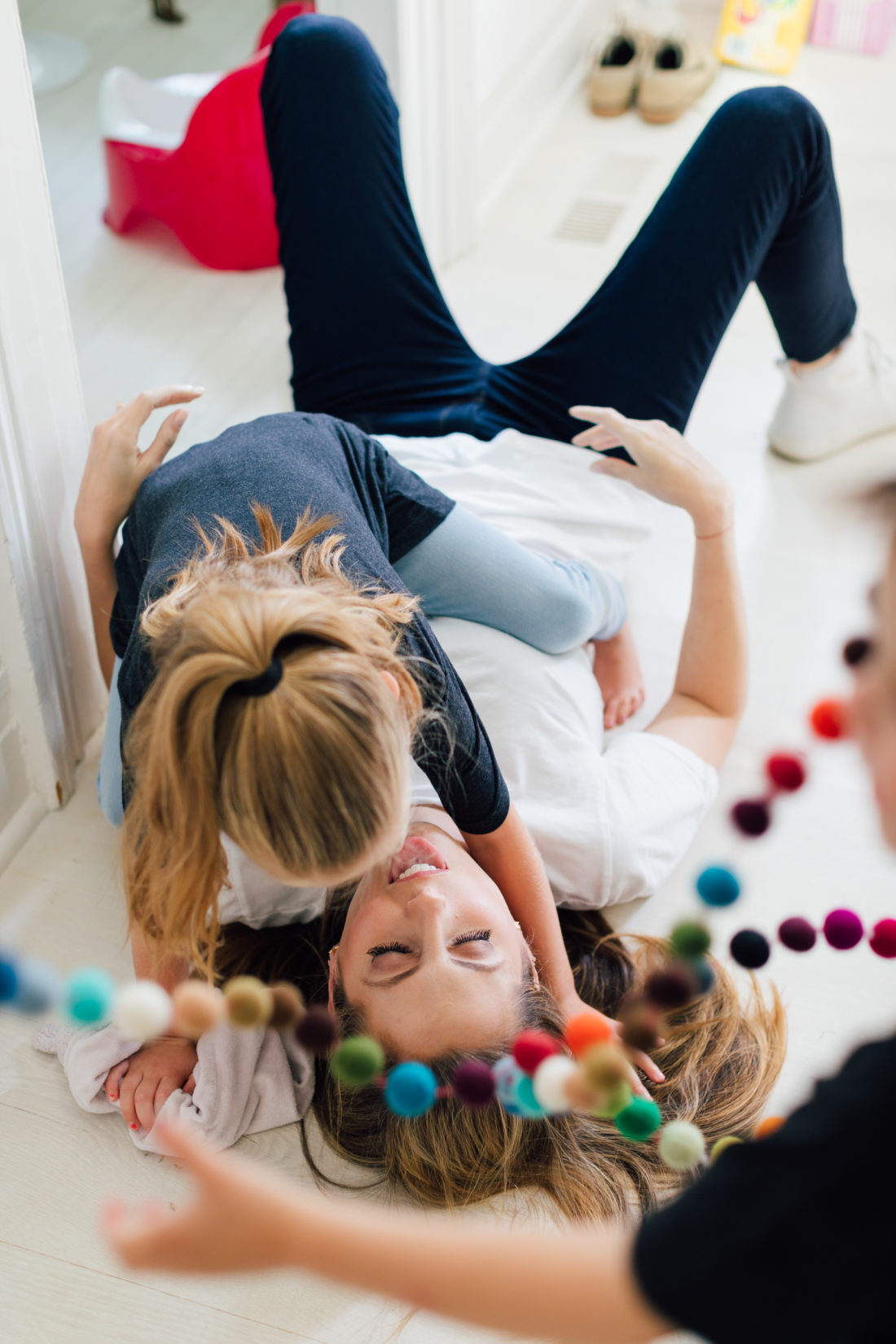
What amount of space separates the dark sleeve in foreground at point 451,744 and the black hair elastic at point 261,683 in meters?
0.22

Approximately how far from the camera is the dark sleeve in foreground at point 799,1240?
0.47 m

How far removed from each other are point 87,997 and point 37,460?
0.76 meters

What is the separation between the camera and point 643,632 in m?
1.64

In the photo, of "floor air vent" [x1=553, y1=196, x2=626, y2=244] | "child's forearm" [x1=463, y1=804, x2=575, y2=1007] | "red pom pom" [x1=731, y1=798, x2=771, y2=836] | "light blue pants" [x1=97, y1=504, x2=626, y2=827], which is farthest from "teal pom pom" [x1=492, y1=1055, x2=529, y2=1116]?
"floor air vent" [x1=553, y1=196, x2=626, y2=244]

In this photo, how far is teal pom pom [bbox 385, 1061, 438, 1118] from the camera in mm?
729

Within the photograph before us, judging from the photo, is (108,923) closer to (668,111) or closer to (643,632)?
(643,632)

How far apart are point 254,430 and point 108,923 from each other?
0.56m

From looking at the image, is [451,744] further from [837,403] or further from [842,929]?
[837,403]

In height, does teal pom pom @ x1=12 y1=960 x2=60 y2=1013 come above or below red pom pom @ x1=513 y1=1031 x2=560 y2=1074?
above

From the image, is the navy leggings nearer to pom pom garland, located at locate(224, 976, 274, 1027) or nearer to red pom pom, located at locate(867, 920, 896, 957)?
red pom pom, located at locate(867, 920, 896, 957)

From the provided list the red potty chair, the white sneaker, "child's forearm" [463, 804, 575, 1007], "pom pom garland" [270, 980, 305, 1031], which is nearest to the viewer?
"pom pom garland" [270, 980, 305, 1031]

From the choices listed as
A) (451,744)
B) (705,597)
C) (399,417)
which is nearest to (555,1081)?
(451,744)

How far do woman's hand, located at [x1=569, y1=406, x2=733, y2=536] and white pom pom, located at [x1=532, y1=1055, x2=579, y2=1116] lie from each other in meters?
0.84

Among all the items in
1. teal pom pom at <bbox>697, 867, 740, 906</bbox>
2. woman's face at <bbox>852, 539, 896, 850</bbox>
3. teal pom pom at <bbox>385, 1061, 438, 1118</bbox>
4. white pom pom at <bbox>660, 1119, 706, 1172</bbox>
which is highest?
woman's face at <bbox>852, 539, 896, 850</bbox>
